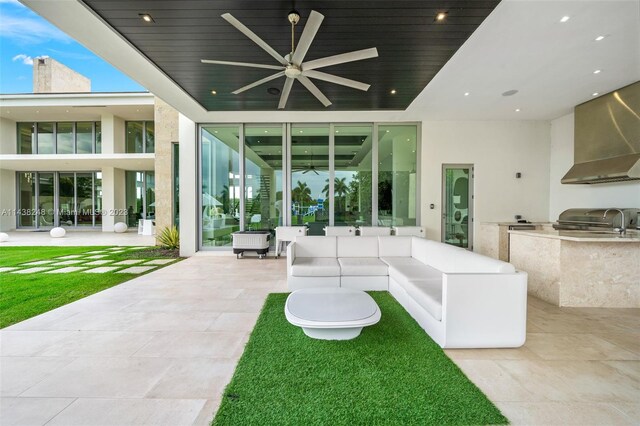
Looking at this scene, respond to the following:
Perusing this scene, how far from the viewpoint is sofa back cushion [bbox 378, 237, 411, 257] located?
4539 mm

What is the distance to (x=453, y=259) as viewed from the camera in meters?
3.33

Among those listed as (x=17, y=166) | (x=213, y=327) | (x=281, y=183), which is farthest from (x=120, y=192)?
(x=213, y=327)

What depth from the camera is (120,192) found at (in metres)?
13.1

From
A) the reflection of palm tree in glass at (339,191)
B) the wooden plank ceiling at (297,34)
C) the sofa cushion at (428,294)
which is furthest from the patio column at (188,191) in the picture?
the sofa cushion at (428,294)

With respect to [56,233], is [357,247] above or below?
above

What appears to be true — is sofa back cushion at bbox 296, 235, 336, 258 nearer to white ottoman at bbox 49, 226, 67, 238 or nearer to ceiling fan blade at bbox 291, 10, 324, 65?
ceiling fan blade at bbox 291, 10, 324, 65

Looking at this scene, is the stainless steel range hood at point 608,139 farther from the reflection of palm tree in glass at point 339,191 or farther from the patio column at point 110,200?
the patio column at point 110,200

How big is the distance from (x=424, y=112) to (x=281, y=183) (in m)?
4.09

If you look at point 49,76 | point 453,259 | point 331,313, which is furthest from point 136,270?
point 49,76

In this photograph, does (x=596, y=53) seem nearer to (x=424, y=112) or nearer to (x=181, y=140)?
(x=424, y=112)

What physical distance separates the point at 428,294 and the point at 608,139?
18.0 feet

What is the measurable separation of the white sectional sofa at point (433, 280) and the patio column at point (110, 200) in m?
12.7

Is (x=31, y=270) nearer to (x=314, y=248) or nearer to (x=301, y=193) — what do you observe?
(x=314, y=248)

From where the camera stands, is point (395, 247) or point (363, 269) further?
point (395, 247)
